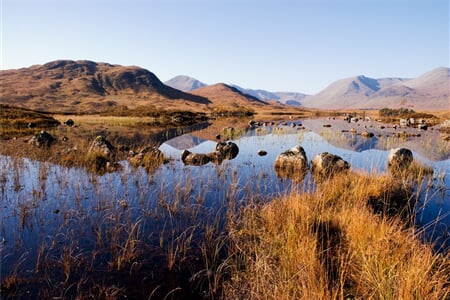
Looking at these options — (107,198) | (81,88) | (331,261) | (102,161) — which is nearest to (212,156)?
(102,161)

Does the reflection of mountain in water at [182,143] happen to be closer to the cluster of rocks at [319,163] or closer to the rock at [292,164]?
the rock at [292,164]

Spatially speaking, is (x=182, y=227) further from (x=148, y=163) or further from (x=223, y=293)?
(x=148, y=163)

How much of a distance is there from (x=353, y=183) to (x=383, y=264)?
17.8 ft

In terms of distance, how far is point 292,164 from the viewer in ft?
46.6

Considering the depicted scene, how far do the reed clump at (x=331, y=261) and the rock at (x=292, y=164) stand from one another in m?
5.85

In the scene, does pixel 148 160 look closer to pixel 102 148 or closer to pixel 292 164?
pixel 102 148

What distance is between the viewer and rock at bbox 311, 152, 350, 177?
13.0m

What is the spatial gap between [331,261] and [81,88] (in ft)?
484

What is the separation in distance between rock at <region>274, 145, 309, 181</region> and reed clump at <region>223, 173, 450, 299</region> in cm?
585

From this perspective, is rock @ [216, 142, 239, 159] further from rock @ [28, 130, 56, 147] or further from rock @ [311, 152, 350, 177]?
rock @ [28, 130, 56, 147]

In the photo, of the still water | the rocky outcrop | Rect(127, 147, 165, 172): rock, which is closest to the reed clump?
the still water

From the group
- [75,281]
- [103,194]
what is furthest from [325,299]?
[103,194]

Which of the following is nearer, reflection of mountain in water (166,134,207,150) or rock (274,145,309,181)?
rock (274,145,309,181)

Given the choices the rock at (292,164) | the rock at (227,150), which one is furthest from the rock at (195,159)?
the rock at (292,164)
